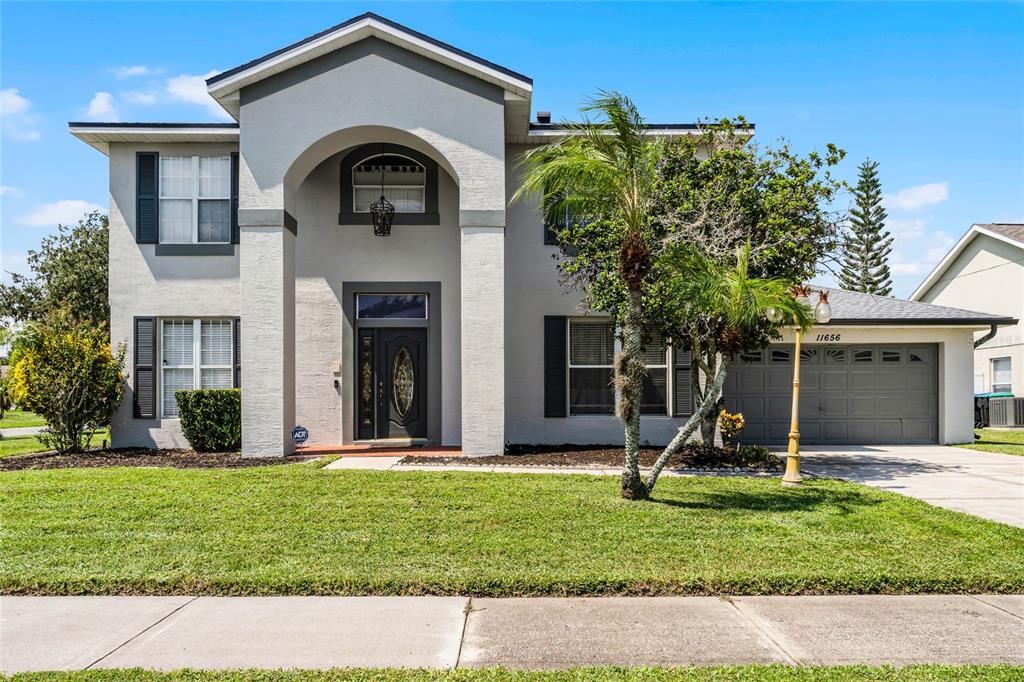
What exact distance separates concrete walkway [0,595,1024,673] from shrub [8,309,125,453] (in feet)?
27.7

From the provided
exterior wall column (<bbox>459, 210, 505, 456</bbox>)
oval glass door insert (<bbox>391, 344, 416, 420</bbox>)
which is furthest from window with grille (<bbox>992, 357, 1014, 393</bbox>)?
oval glass door insert (<bbox>391, 344, 416, 420</bbox>)

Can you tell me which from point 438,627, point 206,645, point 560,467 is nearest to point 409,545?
point 438,627

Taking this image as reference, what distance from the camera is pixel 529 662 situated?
430cm

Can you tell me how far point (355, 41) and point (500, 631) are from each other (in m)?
10.4

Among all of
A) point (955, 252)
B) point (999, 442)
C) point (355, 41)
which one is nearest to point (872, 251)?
point (955, 252)

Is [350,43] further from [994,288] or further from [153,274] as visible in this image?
[994,288]

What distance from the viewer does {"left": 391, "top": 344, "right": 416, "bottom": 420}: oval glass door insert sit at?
→ 45.4 feet

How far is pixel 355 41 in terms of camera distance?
12.0 meters

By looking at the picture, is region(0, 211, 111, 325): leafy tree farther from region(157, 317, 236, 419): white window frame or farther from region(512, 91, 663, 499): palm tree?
region(512, 91, 663, 499): palm tree

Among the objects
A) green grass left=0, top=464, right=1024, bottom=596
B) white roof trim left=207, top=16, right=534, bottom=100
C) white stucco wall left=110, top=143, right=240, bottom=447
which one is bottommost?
green grass left=0, top=464, right=1024, bottom=596

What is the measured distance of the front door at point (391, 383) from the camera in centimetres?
1381

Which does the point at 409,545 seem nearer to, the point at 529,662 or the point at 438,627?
the point at 438,627

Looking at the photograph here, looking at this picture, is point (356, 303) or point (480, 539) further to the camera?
point (356, 303)

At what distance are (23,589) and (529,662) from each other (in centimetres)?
425
